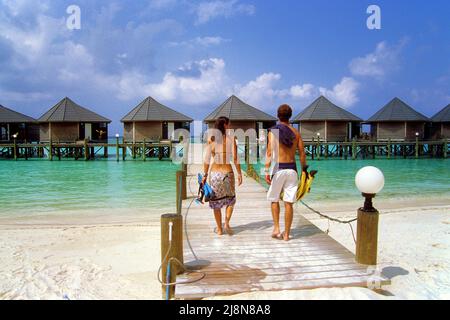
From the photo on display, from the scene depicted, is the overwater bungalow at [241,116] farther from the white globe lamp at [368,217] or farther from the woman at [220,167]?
the white globe lamp at [368,217]

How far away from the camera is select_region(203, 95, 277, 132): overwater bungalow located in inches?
1093

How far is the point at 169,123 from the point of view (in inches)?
1111

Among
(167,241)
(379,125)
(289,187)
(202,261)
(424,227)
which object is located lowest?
(424,227)

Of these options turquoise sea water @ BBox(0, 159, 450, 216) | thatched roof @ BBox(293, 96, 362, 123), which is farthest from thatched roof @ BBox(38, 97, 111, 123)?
thatched roof @ BBox(293, 96, 362, 123)

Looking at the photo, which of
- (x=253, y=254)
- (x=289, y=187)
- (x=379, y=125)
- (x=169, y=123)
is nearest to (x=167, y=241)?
(x=253, y=254)

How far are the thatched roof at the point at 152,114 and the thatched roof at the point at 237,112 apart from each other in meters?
2.27

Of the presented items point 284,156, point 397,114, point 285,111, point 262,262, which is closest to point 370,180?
point 284,156

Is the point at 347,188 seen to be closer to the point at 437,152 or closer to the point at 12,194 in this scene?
the point at 12,194

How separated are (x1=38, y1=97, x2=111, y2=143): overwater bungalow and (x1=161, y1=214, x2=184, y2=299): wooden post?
27.2m

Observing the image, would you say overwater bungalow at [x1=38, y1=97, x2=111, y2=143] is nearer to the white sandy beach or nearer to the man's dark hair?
the white sandy beach

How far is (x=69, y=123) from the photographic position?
2897cm

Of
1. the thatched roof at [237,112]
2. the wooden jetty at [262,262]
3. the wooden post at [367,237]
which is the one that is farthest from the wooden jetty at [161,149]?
the wooden post at [367,237]

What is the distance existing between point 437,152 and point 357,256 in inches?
1385
